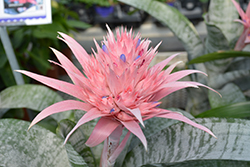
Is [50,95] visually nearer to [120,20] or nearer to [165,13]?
[165,13]

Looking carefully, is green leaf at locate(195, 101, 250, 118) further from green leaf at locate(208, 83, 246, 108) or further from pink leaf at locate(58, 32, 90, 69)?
pink leaf at locate(58, 32, 90, 69)

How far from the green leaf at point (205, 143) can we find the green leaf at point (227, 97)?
272 millimetres

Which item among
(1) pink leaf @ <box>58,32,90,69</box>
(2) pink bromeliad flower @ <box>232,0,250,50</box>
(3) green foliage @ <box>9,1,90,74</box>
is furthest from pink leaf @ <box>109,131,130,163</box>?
(3) green foliage @ <box>9,1,90,74</box>

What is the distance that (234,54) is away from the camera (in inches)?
26.1

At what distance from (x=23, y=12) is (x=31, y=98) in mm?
241

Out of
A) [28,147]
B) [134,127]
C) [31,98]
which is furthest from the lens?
[31,98]

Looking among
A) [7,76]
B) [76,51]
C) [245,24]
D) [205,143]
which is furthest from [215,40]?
[7,76]

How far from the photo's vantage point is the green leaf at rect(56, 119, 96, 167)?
1.32 ft

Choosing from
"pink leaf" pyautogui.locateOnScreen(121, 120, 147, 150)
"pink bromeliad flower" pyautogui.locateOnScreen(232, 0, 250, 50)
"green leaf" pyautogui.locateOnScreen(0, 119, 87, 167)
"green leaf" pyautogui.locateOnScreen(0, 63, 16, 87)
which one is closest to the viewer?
"pink leaf" pyautogui.locateOnScreen(121, 120, 147, 150)

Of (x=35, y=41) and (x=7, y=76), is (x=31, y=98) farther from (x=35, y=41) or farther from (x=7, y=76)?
(x=35, y=41)

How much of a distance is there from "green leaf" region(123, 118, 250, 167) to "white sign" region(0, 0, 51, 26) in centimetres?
44

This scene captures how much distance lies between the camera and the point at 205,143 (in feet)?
1.42

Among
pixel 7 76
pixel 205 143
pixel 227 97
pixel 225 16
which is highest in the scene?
pixel 225 16

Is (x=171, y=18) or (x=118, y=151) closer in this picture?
(x=118, y=151)
